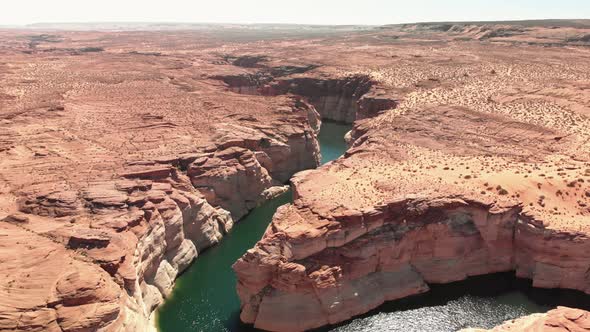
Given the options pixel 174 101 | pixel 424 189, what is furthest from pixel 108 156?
pixel 424 189

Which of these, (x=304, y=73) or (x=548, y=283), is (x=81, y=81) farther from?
(x=548, y=283)

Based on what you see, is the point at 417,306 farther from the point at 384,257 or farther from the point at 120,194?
the point at 120,194

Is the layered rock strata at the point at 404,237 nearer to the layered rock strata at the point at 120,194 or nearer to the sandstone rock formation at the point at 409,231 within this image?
the sandstone rock formation at the point at 409,231

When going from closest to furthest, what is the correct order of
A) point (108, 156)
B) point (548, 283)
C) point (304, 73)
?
point (548, 283), point (108, 156), point (304, 73)

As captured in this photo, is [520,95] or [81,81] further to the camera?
[81,81]

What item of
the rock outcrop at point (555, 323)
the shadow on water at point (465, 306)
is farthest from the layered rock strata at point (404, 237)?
the rock outcrop at point (555, 323)

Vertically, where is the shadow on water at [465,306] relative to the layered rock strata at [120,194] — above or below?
below

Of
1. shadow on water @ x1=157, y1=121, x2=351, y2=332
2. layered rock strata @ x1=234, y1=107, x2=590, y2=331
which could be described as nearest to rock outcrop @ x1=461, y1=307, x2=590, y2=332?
layered rock strata @ x1=234, y1=107, x2=590, y2=331
